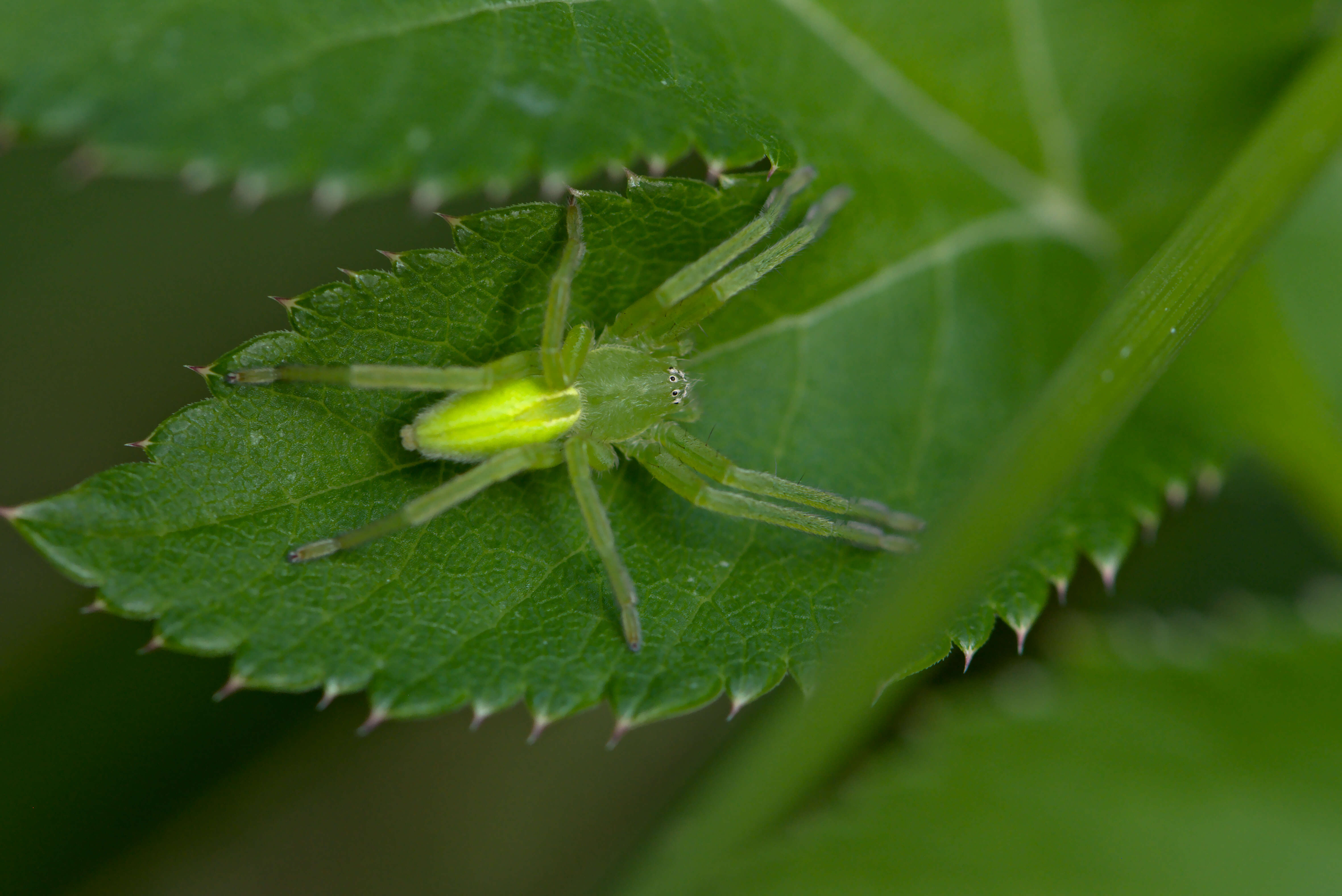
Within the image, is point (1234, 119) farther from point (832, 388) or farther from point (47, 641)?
point (47, 641)

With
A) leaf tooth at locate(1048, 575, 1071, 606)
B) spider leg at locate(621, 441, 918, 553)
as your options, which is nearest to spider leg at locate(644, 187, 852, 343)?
spider leg at locate(621, 441, 918, 553)

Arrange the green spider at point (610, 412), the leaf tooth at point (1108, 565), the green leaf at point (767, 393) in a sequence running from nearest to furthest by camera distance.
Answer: the green leaf at point (767, 393) < the green spider at point (610, 412) < the leaf tooth at point (1108, 565)

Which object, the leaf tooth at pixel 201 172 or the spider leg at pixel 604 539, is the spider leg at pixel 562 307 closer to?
the spider leg at pixel 604 539

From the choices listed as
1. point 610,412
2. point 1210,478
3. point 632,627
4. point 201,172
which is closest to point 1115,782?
point 1210,478

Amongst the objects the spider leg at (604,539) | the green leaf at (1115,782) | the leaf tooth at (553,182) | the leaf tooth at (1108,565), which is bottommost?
the green leaf at (1115,782)

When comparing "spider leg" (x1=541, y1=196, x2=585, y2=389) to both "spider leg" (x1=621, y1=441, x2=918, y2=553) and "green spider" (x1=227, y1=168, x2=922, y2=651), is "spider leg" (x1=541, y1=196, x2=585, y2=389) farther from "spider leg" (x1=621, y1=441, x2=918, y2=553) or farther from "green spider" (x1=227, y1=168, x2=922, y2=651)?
"spider leg" (x1=621, y1=441, x2=918, y2=553)

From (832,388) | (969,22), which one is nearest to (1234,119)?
(969,22)

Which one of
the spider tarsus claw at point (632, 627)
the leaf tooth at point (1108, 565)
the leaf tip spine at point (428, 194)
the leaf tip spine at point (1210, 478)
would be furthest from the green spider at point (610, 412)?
the leaf tip spine at point (1210, 478)
